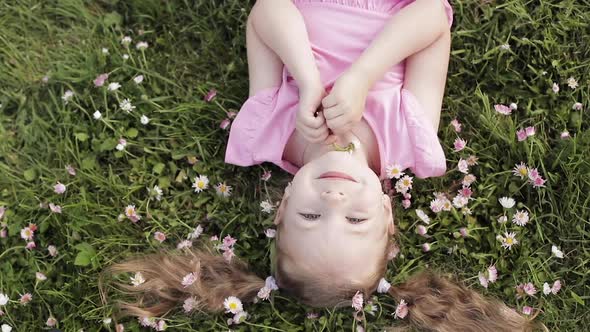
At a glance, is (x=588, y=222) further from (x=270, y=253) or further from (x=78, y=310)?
(x=78, y=310)

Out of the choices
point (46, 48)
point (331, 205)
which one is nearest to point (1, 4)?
point (46, 48)

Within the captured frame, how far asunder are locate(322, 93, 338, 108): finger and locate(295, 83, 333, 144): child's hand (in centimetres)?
5

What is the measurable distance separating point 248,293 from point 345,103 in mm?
860

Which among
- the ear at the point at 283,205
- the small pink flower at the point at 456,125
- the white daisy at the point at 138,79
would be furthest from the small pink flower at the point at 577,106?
the white daisy at the point at 138,79

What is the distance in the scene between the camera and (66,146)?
9.39 ft

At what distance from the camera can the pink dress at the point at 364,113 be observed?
2504 mm

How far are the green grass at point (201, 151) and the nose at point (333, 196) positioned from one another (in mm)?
592

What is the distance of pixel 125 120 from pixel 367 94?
3.65ft

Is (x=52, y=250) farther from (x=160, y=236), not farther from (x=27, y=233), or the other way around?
(x=160, y=236)

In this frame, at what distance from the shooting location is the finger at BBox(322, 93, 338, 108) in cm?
232

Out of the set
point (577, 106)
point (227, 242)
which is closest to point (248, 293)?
point (227, 242)

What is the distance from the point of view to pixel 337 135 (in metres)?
2.44

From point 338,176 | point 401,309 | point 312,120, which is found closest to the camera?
point 338,176

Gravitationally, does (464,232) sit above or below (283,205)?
below
